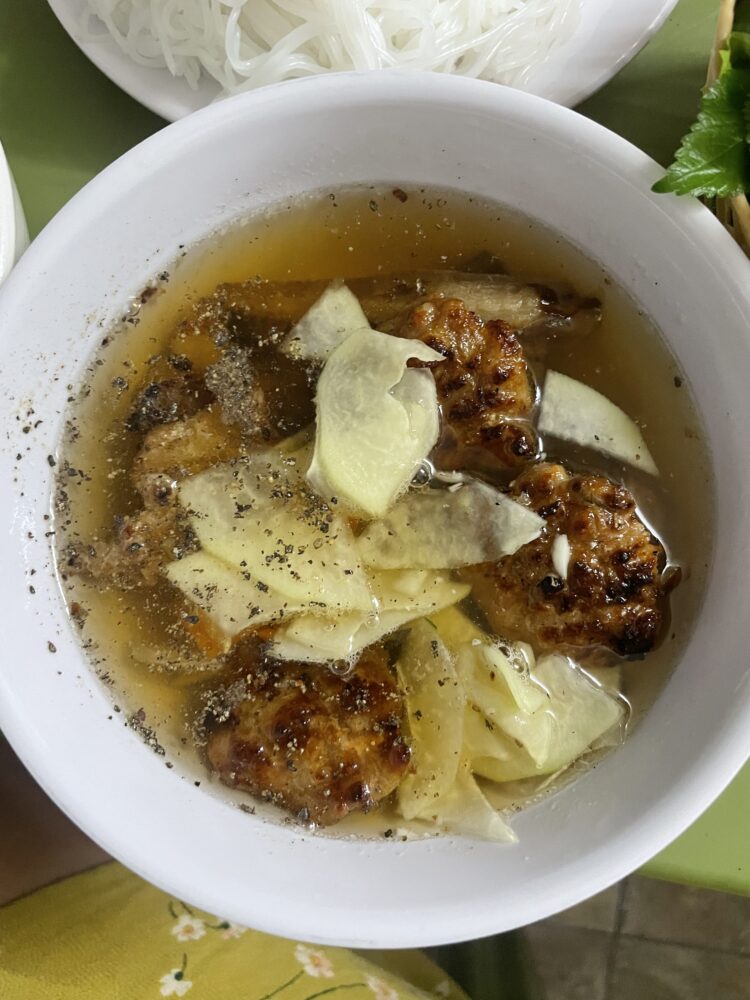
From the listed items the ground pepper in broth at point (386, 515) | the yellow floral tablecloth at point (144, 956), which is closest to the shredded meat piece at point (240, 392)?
the ground pepper in broth at point (386, 515)

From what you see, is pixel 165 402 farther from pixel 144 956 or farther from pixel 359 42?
pixel 144 956

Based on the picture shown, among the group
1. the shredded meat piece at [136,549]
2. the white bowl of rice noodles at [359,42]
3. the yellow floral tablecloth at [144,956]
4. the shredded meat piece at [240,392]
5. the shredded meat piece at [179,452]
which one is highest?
the white bowl of rice noodles at [359,42]

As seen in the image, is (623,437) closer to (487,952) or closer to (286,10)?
Result: (286,10)

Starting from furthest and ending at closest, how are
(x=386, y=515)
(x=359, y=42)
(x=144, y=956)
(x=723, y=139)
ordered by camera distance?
(x=144, y=956), (x=359, y=42), (x=386, y=515), (x=723, y=139)

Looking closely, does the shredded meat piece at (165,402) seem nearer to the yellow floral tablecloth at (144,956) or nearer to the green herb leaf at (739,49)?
the green herb leaf at (739,49)

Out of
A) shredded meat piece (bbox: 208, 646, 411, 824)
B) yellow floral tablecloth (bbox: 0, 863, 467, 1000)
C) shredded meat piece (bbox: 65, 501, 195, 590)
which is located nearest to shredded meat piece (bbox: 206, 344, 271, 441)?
shredded meat piece (bbox: 65, 501, 195, 590)

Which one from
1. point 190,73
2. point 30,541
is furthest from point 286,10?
point 30,541

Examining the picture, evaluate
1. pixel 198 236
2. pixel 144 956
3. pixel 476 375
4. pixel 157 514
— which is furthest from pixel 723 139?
pixel 144 956
